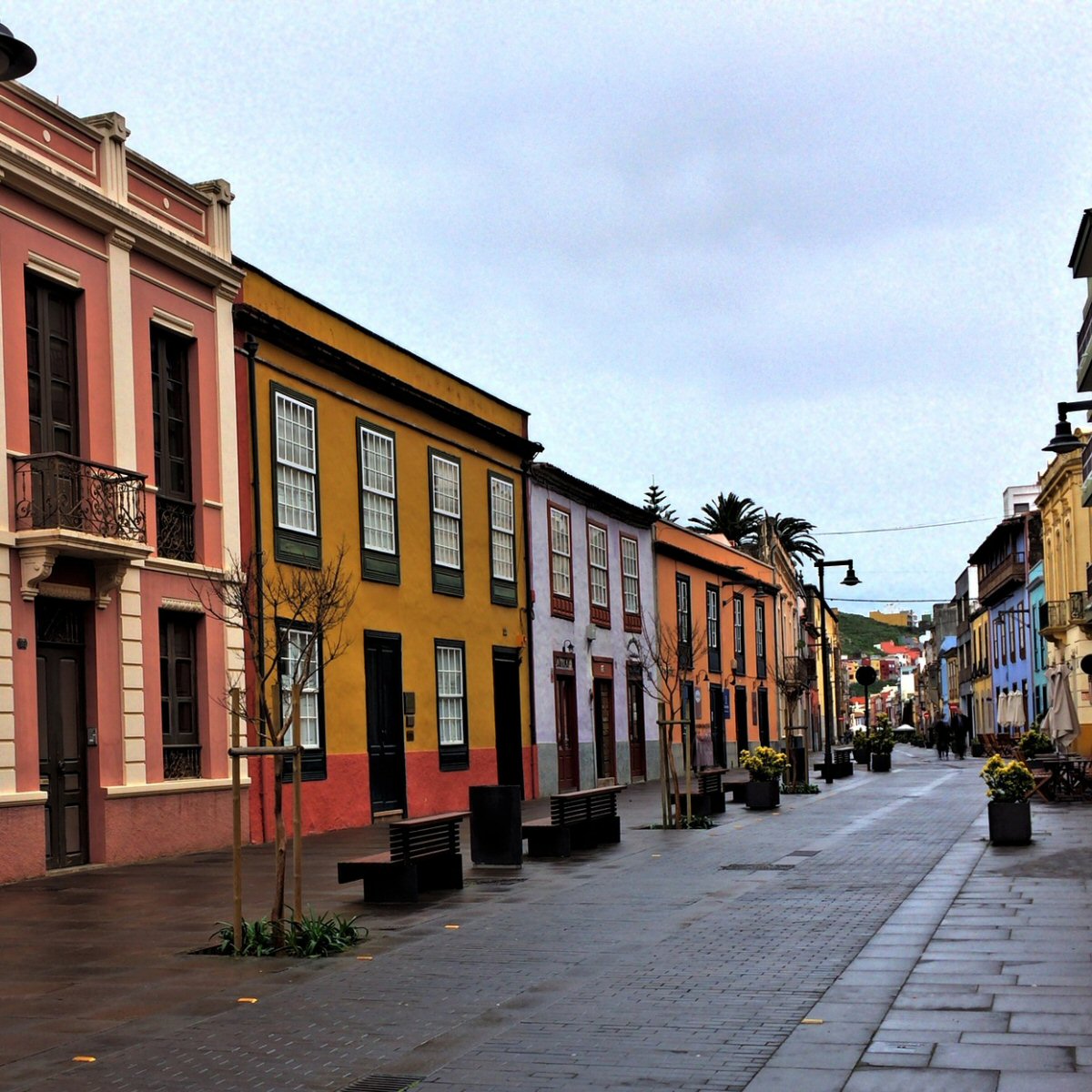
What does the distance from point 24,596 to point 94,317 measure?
3.64m

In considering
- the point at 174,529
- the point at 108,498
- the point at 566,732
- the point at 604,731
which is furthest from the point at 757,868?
the point at 604,731

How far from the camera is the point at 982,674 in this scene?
8444 cm

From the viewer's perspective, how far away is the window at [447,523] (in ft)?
88.9

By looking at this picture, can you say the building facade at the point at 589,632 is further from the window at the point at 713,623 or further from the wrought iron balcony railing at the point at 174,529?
the wrought iron balcony railing at the point at 174,529

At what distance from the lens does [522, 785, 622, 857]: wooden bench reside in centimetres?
1745

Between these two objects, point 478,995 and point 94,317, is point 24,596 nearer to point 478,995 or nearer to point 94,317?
point 94,317

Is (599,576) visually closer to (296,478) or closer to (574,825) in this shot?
(296,478)

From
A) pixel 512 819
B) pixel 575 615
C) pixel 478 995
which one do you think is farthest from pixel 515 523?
pixel 478 995

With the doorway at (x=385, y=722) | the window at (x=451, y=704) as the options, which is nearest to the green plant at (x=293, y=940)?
the doorway at (x=385, y=722)

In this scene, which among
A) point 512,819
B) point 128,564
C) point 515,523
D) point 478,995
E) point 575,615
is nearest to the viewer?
point 478,995

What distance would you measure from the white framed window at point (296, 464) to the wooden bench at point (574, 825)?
20.8ft

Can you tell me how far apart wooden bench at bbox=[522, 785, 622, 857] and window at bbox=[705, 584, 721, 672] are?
2756 centimetres

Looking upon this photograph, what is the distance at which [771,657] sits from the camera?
57.0 metres

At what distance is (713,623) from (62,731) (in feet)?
108
